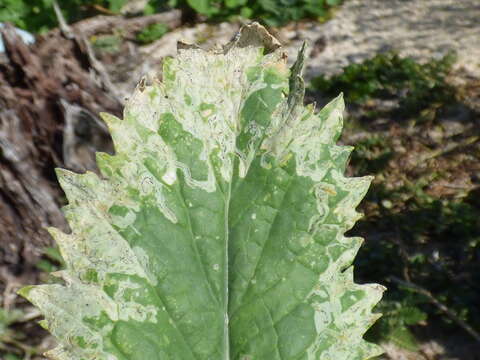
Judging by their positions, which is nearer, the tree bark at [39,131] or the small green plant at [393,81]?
the tree bark at [39,131]

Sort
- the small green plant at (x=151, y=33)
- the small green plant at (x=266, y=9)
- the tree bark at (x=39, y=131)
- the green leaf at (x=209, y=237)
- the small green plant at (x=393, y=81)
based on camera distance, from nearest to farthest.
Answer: the green leaf at (x=209, y=237), the tree bark at (x=39, y=131), the small green plant at (x=393, y=81), the small green plant at (x=151, y=33), the small green plant at (x=266, y=9)

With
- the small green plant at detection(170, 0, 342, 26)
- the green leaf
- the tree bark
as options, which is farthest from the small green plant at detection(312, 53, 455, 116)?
the green leaf

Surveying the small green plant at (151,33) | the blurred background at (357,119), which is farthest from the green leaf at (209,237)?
the small green plant at (151,33)

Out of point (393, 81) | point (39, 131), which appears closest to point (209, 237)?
point (39, 131)

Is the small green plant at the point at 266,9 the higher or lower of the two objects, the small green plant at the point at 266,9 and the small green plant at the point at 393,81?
the higher

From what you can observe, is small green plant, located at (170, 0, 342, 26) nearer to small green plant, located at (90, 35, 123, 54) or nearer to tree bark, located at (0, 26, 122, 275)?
small green plant, located at (90, 35, 123, 54)

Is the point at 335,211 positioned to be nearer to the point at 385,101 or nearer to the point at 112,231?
the point at 112,231

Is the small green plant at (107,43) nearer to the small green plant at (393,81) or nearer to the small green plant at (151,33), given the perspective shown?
the small green plant at (151,33)
